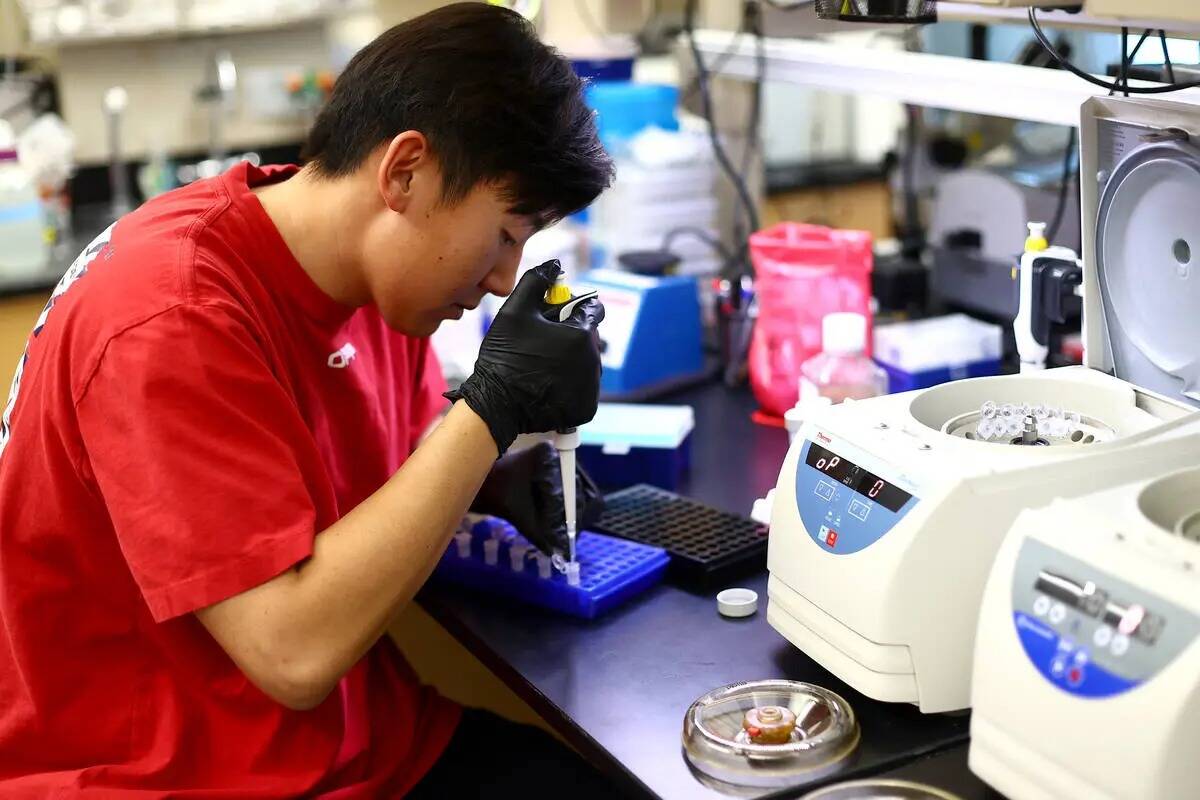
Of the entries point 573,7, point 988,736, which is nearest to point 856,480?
point 988,736

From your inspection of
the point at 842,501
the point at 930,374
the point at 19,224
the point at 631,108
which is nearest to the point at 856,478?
the point at 842,501

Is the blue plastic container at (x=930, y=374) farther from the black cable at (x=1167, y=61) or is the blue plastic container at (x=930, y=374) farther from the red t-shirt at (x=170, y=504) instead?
the red t-shirt at (x=170, y=504)

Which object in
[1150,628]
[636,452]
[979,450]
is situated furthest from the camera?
[636,452]

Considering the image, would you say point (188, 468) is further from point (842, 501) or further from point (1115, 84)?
point (1115, 84)

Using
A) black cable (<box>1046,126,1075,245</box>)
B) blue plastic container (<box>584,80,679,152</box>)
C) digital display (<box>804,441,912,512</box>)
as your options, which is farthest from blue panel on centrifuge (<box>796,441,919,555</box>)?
blue plastic container (<box>584,80,679,152</box>)

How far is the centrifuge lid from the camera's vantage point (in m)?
1.38

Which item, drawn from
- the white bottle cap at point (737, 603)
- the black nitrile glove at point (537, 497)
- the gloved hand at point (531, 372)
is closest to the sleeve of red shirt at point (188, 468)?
the gloved hand at point (531, 372)

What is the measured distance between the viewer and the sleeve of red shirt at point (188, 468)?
3.86 feet

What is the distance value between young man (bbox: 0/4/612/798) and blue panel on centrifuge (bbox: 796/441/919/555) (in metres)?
0.25

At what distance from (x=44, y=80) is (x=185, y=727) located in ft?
7.92

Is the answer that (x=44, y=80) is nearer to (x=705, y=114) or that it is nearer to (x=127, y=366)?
(x=705, y=114)

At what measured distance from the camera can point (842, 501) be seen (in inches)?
46.3

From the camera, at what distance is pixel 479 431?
130 cm

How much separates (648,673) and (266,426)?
0.44 meters
